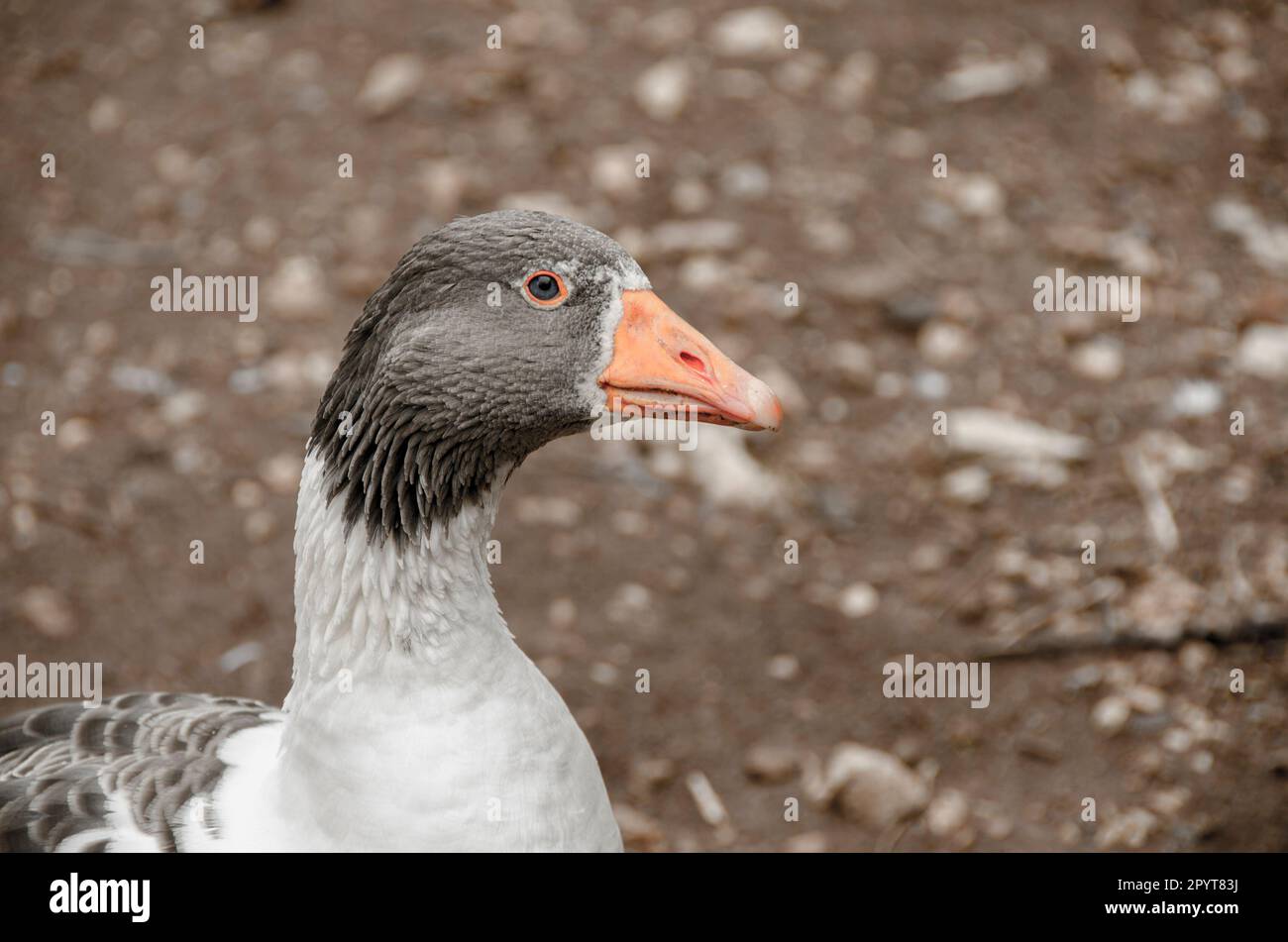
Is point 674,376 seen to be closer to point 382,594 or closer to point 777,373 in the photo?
point 382,594

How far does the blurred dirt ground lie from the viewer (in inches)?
179

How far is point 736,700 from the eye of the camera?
4652mm

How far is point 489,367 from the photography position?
9.23ft

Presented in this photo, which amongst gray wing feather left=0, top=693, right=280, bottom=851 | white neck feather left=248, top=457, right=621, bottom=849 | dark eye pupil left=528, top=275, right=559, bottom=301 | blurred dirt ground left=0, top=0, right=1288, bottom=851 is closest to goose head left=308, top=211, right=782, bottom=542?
dark eye pupil left=528, top=275, right=559, bottom=301

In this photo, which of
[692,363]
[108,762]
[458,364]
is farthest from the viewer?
[108,762]

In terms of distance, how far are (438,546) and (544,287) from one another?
642 millimetres

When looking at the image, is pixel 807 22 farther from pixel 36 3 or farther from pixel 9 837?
pixel 9 837

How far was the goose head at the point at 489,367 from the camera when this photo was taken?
2.80 meters

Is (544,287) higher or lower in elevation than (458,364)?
higher

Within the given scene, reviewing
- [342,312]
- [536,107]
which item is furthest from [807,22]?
[342,312]

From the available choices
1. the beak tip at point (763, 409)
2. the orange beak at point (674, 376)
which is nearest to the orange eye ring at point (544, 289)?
the orange beak at point (674, 376)

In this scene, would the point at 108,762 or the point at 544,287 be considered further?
the point at 108,762

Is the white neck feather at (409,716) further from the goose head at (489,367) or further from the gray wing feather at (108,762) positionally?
the gray wing feather at (108,762)

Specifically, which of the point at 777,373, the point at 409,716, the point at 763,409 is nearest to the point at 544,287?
the point at 763,409
